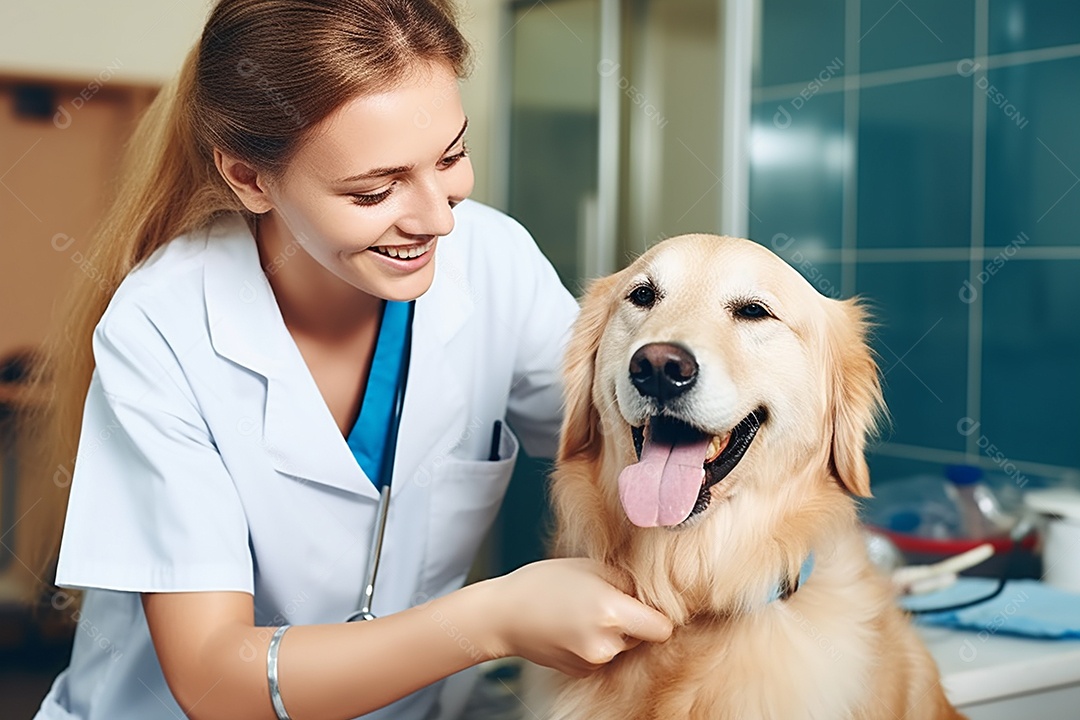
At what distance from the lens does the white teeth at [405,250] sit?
3.52 ft

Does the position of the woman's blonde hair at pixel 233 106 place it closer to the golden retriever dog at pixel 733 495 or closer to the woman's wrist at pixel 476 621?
the golden retriever dog at pixel 733 495

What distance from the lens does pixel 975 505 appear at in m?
1.88

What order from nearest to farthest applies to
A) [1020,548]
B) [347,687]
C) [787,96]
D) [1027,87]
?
1. [347,687]
2. [1020,548]
3. [1027,87]
4. [787,96]

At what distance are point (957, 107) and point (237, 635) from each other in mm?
1836

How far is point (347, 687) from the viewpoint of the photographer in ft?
3.30

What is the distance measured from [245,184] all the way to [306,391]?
0.24 meters

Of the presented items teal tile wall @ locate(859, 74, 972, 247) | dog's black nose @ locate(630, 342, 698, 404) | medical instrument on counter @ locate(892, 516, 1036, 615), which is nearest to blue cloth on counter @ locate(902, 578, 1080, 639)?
medical instrument on counter @ locate(892, 516, 1036, 615)

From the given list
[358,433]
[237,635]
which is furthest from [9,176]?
[237,635]

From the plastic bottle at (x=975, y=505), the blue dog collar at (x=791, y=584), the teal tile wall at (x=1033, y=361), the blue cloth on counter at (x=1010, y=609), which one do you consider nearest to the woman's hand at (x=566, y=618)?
the blue dog collar at (x=791, y=584)

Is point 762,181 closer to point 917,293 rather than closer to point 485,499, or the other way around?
point 917,293

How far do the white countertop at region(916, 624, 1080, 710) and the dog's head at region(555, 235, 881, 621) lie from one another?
38 cm

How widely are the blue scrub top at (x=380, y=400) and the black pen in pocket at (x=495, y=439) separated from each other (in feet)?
0.48

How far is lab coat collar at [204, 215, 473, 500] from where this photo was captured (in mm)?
1175

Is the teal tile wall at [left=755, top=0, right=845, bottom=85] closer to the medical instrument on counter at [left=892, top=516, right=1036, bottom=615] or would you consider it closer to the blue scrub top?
the medical instrument on counter at [left=892, top=516, right=1036, bottom=615]
